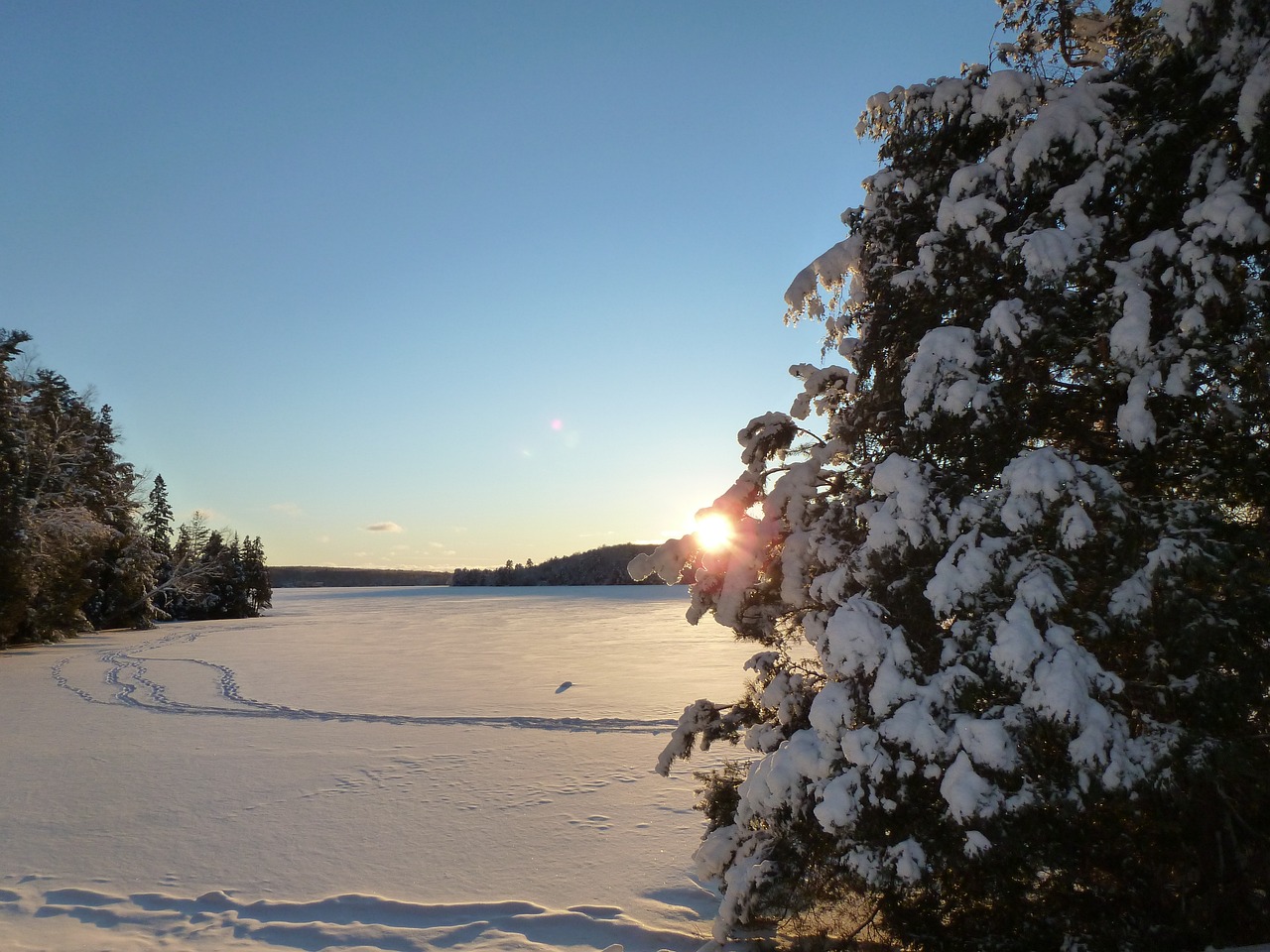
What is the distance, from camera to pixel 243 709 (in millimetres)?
12758

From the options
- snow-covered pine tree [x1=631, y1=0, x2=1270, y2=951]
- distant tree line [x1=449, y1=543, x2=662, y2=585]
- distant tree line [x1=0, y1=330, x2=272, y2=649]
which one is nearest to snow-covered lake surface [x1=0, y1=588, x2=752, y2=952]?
snow-covered pine tree [x1=631, y1=0, x2=1270, y2=951]

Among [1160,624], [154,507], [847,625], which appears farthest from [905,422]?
[154,507]

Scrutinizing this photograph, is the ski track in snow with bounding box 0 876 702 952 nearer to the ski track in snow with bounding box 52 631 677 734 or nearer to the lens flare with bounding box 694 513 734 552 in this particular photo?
the lens flare with bounding box 694 513 734 552

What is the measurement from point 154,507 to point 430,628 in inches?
1162

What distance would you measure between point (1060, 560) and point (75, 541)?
92.5 feet

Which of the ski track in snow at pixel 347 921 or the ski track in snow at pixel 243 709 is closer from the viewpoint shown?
the ski track in snow at pixel 347 921

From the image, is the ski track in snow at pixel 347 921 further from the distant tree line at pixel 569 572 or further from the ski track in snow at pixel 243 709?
the distant tree line at pixel 569 572

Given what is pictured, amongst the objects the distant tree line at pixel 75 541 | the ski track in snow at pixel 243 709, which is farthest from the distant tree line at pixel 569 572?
the ski track in snow at pixel 243 709

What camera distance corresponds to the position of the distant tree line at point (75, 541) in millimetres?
21812

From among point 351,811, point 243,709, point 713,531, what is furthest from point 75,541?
point 713,531

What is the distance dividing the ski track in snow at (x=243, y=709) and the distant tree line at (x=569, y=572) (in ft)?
192

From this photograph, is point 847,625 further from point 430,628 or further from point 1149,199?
point 430,628

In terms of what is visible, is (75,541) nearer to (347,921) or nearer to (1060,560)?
(347,921)

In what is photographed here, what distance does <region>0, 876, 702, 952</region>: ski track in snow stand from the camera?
186 inches
